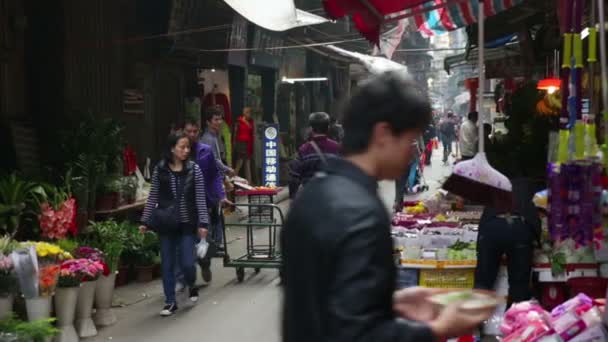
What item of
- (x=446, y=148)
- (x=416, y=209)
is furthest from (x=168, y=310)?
(x=446, y=148)

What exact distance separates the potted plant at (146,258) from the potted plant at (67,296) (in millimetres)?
2915

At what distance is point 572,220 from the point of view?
497cm

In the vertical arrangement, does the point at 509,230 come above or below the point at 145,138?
below

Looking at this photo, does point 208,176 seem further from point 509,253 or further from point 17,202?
point 509,253

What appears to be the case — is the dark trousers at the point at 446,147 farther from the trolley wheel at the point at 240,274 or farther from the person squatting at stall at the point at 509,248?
the person squatting at stall at the point at 509,248

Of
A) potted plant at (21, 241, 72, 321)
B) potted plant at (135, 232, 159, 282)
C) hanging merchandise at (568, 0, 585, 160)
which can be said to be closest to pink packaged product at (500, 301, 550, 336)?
hanging merchandise at (568, 0, 585, 160)

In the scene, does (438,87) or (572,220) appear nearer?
(572,220)

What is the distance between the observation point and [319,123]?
8.73 metres

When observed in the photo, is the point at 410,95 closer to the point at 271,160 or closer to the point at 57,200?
the point at 57,200

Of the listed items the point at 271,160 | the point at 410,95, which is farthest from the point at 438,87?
the point at 410,95

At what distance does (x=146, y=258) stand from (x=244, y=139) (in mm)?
9194

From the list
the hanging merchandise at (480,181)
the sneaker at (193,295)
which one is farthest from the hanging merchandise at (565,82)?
the sneaker at (193,295)

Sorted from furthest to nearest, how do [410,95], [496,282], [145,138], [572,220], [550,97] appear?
[145,138] < [550,97] < [496,282] < [572,220] < [410,95]

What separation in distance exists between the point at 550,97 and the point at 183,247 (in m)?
3.99
